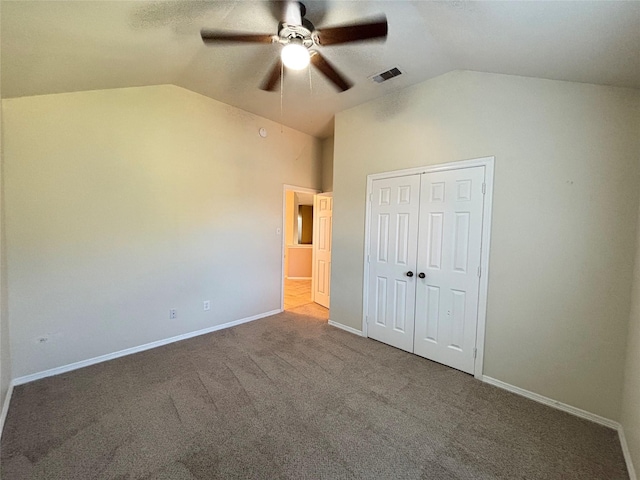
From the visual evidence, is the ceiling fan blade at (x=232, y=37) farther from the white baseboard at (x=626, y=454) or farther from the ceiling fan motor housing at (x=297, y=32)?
the white baseboard at (x=626, y=454)

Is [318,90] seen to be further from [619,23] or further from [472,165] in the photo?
[619,23]

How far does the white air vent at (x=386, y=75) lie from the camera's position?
256 centimetres

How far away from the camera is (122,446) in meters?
1.63

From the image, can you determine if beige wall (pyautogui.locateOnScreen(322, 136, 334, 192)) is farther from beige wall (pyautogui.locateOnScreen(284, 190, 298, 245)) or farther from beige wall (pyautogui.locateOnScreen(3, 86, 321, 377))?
beige wall (pyautogui.locateOnScreen(284, 190, 298, 245))

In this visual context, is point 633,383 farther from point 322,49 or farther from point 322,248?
point 322,248

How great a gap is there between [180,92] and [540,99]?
3.70 metres

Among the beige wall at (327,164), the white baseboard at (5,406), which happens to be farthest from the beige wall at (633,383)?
the white baseboard at (5,406)

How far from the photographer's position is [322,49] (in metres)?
2.21

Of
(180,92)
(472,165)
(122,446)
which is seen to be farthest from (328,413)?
(180,92)

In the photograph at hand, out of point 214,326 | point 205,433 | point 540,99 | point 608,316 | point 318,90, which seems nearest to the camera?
point 205,433

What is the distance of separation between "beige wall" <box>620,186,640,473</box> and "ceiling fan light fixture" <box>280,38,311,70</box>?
8.47 feet

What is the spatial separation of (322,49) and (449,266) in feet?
7.84

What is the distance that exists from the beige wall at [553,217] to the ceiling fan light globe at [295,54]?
5.43 ft

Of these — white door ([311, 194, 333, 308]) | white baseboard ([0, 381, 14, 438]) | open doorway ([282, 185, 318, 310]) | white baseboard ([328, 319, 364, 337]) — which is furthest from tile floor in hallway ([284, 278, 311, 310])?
white baseboard ([0, 381, 14, 438])
